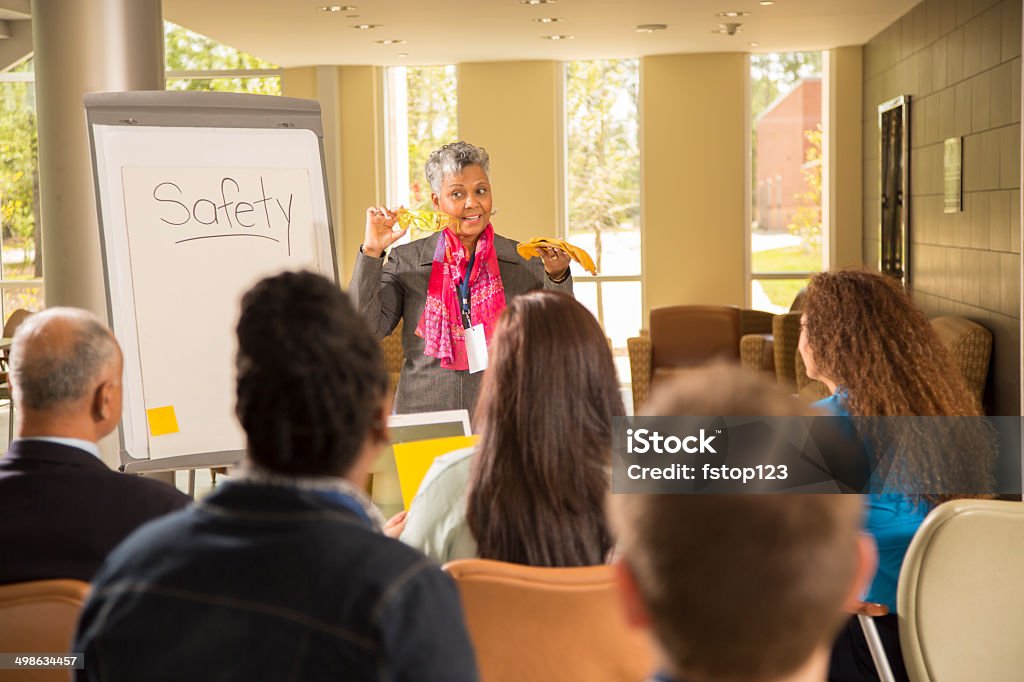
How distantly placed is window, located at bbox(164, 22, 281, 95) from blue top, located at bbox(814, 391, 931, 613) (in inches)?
369

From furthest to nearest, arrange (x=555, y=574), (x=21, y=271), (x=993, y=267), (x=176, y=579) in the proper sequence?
(x=21, y=271)
(x=993, y=267)
(x=555, y=574)
(x=176, y=579)

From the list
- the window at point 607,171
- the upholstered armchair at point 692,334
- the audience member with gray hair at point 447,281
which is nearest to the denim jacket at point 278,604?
the audience member with gray hair at point 447,281

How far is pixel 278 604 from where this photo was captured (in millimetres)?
1004

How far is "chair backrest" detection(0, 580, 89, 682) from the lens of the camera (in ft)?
4.91

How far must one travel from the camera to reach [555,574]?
4.90 ft

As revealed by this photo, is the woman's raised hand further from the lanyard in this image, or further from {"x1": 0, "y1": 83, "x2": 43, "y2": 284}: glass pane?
Result: {"x1": 0, "y1": 83, "x2": 43, "y2": 284}: glass pane

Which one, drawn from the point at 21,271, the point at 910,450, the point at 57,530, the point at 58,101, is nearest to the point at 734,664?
the point at 57,530

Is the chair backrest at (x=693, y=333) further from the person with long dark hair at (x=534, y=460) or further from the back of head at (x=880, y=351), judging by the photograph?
the person with long dark hair at (x=534, y=460)

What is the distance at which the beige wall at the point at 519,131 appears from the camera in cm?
1025

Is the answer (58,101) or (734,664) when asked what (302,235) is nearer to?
(58,101)

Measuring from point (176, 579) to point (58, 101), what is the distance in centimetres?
311

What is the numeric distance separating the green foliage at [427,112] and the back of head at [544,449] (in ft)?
29.3

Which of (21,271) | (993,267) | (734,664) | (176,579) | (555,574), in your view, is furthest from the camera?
(21,271)

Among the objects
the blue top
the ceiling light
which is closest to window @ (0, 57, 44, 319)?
the ceiling light
